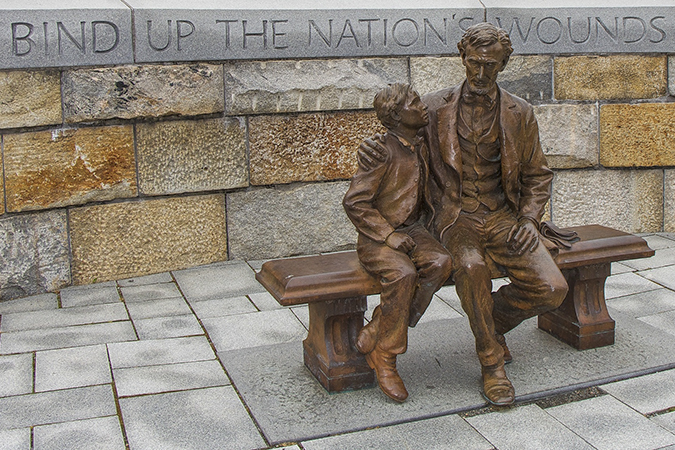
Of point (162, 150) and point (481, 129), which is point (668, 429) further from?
point (162, 150)

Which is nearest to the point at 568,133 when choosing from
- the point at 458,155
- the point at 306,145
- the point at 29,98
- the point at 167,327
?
the point at 306,145

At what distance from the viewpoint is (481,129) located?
12.9ft

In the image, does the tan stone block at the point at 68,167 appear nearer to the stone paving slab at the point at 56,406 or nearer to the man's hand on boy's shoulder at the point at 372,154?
the stone paving slab at the point at 56,406

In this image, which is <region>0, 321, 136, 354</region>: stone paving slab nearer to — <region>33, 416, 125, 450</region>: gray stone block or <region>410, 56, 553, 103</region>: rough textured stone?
<region>33, 416, 125, 450</region>: gray stone block

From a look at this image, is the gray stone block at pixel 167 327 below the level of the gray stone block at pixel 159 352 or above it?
above

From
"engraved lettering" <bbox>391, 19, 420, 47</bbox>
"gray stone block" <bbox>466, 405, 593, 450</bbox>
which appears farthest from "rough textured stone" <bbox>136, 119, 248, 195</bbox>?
"gray stone block" <bbox>466, 405, 593, 450</bbox>

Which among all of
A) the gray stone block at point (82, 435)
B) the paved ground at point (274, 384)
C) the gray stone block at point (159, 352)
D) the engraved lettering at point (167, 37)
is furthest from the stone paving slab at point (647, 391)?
the engraved lettering at point (167, 37)

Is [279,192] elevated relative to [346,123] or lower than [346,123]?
lower

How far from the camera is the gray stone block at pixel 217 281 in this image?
538 cm

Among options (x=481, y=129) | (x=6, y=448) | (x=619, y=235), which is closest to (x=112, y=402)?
(x=6, y=448)

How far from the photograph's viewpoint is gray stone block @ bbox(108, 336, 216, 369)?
13.9 feet

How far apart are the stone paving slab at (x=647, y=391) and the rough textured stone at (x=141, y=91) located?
3.29 metres

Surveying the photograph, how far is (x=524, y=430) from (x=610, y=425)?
370 mm

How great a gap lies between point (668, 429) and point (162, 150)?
146 inches
